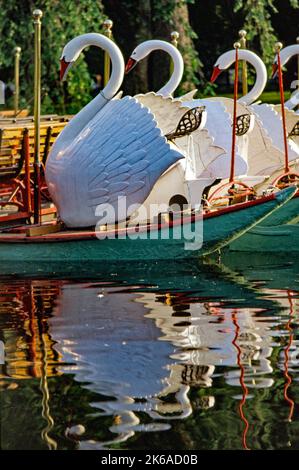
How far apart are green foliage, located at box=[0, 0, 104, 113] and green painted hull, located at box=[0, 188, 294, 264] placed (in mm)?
9972

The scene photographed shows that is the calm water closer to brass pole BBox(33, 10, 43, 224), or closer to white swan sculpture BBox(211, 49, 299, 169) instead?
brass pole BBox(33, 10, 43, 224)

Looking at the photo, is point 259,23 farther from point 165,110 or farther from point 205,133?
point 165,110

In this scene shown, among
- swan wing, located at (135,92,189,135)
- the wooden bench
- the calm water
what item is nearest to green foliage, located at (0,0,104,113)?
the wooden bench

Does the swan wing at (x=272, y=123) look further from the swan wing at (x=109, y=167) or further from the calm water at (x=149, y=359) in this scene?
the calm water at (x=149, y=359)

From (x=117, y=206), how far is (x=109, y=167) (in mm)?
445

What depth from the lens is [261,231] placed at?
17672 millimetres

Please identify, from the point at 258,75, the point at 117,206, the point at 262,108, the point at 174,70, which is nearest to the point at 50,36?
the point at 258,75

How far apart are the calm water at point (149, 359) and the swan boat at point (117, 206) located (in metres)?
0.29

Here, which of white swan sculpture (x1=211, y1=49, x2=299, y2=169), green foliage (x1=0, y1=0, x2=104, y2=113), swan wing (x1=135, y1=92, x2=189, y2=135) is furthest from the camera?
green foliage (x1=0, y1=0, x2=104, y2=113)

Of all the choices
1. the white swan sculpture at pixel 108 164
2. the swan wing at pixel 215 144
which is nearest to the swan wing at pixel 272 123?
the swan wing at pixel 215 144

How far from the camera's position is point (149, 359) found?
1111 cm

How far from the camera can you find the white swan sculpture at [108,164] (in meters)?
16.1

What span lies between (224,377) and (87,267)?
224 inches

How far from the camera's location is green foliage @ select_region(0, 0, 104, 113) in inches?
1019
